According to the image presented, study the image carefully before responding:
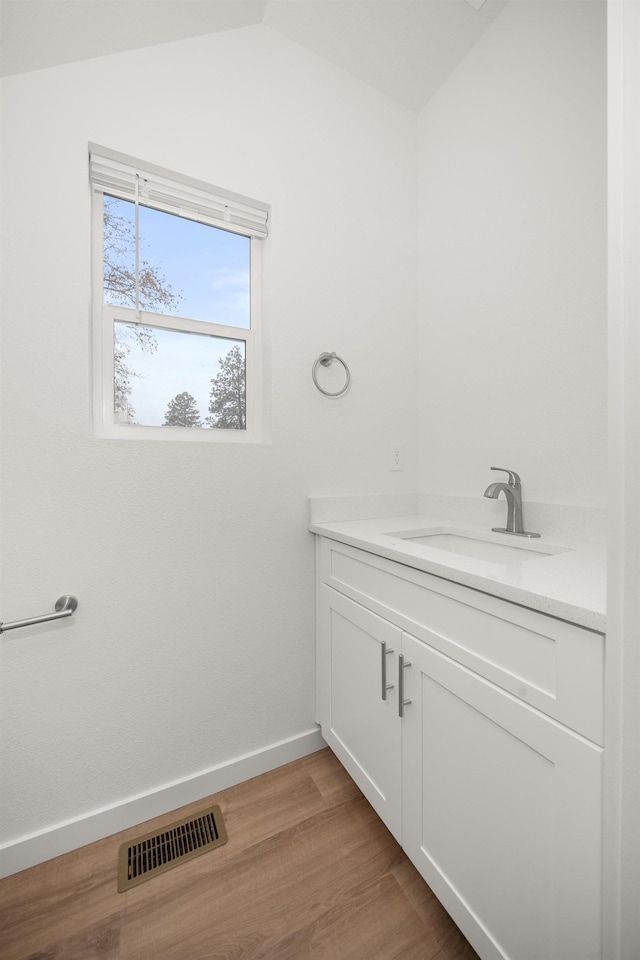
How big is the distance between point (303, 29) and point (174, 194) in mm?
837

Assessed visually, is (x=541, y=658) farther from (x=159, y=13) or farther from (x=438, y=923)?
(x=159, y=13)

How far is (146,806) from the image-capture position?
131 cm

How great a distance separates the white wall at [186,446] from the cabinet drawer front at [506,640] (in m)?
0.57

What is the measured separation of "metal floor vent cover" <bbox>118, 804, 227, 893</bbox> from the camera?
3.75 ft

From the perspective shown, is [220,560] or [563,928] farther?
[220,560]

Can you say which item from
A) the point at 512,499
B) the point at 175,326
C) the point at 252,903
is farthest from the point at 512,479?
the point at 252,903

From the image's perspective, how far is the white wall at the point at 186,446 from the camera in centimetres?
114

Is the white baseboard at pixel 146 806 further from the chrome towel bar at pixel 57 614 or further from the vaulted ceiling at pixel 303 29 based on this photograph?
the vaulted ceiling at pixel 303 29

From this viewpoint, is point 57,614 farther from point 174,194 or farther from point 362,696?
point 174,194

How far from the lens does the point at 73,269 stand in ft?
3.88

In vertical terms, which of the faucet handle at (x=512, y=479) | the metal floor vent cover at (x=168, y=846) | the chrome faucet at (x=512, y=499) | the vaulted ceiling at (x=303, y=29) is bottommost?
the metal floor vent cover at (x=168, y=846)

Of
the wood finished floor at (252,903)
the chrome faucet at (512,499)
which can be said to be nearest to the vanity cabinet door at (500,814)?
the wood finished floor at (252,903)

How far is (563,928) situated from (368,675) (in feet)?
2.10

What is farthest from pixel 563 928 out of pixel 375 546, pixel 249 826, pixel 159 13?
pixel 159 13
